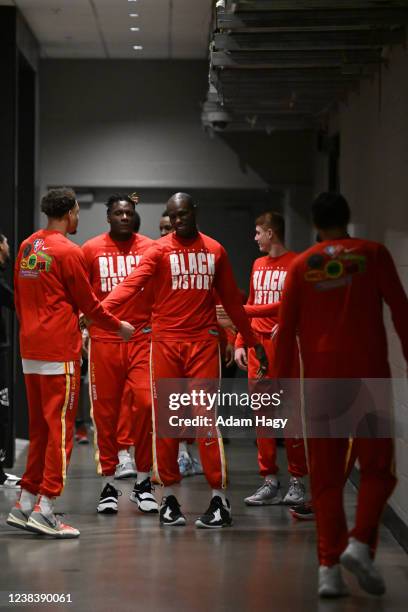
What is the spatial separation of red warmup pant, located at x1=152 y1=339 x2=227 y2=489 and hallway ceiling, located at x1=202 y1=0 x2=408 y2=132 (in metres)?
1.53

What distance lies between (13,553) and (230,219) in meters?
5.71

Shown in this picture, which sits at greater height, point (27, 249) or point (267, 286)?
point (27, 249)

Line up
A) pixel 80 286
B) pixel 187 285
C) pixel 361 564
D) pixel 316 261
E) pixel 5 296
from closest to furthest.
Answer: pixel 361 564 → pixel 316 261 → pixel 80 286 → pixel 187 285 → pixel 5 296

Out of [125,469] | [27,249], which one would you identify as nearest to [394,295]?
[27,249]

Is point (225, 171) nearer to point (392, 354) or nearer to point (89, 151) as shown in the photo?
point (89, 151)

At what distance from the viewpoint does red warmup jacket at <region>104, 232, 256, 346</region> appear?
16.9 ft

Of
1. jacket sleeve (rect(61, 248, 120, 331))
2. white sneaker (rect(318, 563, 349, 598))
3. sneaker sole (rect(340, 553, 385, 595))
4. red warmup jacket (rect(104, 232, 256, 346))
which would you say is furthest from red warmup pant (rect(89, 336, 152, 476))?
sneaker sole (rect(340, 553, 385, 595))

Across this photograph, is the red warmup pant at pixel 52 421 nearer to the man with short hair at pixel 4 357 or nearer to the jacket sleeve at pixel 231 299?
the jacket sleeve at pixel 231 299

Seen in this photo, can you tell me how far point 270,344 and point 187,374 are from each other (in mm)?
990

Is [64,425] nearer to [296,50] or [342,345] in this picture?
[342,345]

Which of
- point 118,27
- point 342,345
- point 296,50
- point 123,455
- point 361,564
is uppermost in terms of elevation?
point 118,27

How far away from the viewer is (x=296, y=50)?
5.75m

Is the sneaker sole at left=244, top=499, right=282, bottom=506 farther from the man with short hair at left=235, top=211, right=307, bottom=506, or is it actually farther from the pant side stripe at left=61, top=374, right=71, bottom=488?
the pant side stripe at left=61, top=374, right=71, bottom=488

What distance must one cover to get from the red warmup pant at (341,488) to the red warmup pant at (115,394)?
6.23ft
